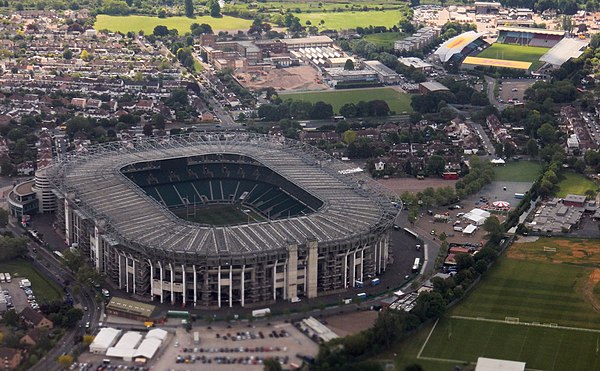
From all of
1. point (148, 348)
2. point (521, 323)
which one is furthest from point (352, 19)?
point (148, 348)

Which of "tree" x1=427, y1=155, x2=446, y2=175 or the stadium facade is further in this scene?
"tree" x1=427, y1=155, x2=446, y2=175

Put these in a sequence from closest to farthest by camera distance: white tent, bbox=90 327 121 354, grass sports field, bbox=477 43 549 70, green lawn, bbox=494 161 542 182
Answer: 1. white tent, bbox=90 327 121 354
2. green lawn, bbox=494 161 542 182
3. grass sports field, bbox=477 43 549 70

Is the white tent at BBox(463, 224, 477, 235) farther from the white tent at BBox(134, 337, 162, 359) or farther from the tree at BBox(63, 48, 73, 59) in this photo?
the tree at BBox(63, 48, 73, 59)

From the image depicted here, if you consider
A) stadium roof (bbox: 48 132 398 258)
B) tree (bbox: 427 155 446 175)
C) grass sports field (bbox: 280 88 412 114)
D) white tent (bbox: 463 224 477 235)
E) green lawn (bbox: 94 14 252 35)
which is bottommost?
green lawn (bbox: 94 14 252 35)

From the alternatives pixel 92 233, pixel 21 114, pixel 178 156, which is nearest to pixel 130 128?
pixel 21 114

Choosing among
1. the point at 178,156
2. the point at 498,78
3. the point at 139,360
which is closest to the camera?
the point at 139,360

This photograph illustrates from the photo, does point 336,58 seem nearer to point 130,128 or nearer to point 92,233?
point 130,128

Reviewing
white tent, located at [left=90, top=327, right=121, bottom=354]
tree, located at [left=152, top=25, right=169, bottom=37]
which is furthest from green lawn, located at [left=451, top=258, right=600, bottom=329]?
tree, located at [left=152, top=25, right=169, bottom=37]
